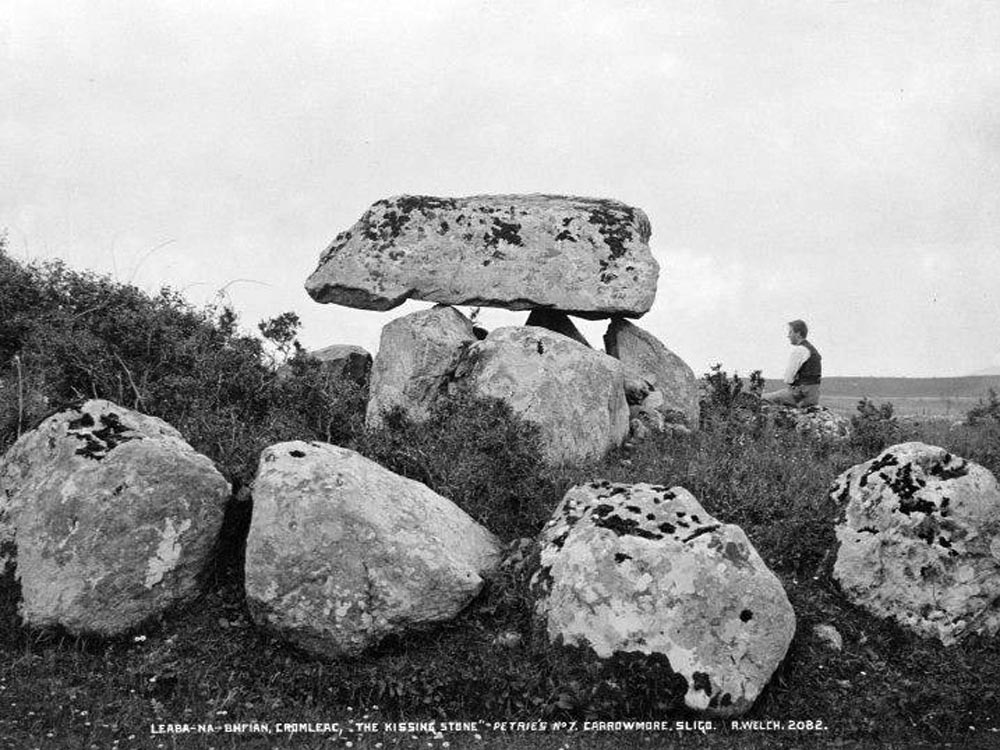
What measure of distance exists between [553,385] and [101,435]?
275 inches

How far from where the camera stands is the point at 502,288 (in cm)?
1870

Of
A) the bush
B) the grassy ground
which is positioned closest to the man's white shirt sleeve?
the bush

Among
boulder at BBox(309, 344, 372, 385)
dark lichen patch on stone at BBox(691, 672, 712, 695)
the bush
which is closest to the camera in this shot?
dark lichen patch on stone at BBox(691, 672, 712, 695)

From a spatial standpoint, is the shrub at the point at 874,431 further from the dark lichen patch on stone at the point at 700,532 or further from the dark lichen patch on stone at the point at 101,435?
the dark lichen patch on stone at the point at 101,435

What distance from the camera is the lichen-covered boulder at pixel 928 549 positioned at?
11312mm

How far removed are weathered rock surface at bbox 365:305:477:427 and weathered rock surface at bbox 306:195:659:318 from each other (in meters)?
0.83

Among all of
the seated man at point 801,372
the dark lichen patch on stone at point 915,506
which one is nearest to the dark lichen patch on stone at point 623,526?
the dark lichen patch on stone at point 915,506

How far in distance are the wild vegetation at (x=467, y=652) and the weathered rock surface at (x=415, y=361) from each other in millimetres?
1267

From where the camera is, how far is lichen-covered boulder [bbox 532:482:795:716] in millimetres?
9906

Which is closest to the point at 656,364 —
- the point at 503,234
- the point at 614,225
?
the point at 614,225

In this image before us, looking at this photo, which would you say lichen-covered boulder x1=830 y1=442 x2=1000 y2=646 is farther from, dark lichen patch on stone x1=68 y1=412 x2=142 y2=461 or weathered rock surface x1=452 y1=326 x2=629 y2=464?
dark lichen patch on stone x1=68 y1=412 x2=142 y2=461

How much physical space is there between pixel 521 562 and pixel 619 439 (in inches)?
221

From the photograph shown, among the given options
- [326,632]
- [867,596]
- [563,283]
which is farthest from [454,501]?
[563,283]

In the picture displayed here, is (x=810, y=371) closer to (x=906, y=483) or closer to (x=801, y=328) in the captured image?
(x=801, y=328)
